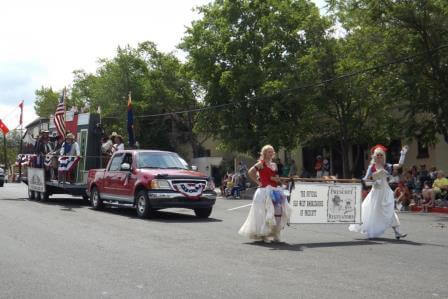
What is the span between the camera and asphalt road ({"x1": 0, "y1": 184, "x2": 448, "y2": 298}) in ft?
22.6

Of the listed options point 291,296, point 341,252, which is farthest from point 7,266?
point 341,252

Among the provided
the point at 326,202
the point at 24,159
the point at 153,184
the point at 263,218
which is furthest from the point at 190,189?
the point at 24,159

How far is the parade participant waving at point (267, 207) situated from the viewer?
10.8 meters

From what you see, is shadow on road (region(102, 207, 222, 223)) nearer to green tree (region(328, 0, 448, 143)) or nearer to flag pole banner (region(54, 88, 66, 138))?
flag pole banner (region(54, 88, 66, 138))

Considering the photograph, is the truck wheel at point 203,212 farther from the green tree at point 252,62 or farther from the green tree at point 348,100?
the green tree at point 252,62

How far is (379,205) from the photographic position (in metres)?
11.5

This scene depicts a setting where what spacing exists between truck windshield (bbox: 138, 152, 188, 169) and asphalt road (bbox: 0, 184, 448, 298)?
2.44 m

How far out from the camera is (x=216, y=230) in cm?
1308

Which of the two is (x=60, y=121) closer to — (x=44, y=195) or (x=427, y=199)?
(x=44, y=195)

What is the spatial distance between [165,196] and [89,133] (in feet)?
23.4

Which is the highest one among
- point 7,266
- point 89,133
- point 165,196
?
point 89,133

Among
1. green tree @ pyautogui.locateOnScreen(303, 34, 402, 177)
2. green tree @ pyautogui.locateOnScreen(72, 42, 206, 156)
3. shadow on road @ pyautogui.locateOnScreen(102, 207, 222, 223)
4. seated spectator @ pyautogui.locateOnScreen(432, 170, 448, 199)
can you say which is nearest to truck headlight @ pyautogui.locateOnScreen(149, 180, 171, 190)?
shadow on road @ pyautogui.locateOnScreen(102, 207, 222, 223)

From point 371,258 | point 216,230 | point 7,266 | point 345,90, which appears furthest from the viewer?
point 345,90

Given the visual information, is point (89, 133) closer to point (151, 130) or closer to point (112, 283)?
point (112, 283)
